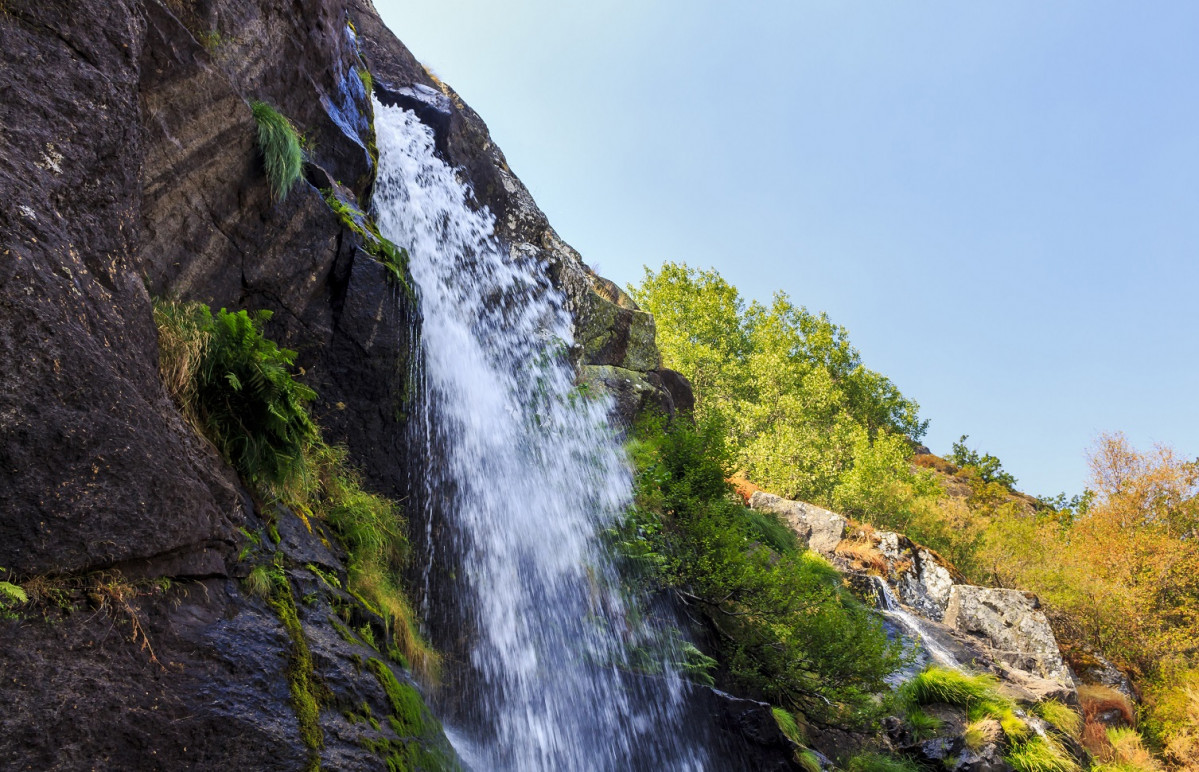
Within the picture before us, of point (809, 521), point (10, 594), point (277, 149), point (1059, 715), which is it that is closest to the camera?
Answer: point (10, 594)

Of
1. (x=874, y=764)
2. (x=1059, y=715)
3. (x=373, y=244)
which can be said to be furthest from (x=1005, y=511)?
(x=373, y=244)

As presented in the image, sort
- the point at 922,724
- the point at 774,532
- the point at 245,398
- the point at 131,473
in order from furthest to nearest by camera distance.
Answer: the point at 774,532
the point at 922,724
the point at 245,398
the point at 131,473

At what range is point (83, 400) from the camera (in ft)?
9.34

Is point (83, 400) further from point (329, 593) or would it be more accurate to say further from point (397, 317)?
point (397, 317)

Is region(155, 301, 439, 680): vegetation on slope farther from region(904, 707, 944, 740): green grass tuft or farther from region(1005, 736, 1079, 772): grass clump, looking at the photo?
region(1005, 736, 1079, 772): grass clump

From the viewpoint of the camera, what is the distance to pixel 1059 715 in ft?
38.4

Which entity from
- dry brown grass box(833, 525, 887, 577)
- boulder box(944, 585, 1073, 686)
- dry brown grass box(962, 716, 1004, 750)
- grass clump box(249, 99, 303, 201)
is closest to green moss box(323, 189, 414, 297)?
grass clump box(249, 99, 303, 201)

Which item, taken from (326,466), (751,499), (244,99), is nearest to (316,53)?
(244,99)

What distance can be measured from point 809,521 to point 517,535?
12.3 meters

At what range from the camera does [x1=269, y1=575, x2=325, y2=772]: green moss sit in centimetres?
322

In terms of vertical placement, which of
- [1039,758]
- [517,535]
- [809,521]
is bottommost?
[1039,758]

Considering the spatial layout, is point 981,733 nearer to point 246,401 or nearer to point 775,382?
point 246,401

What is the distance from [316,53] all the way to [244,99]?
2.49 meters

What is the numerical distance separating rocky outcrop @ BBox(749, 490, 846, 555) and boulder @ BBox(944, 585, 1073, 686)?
3125 mm
